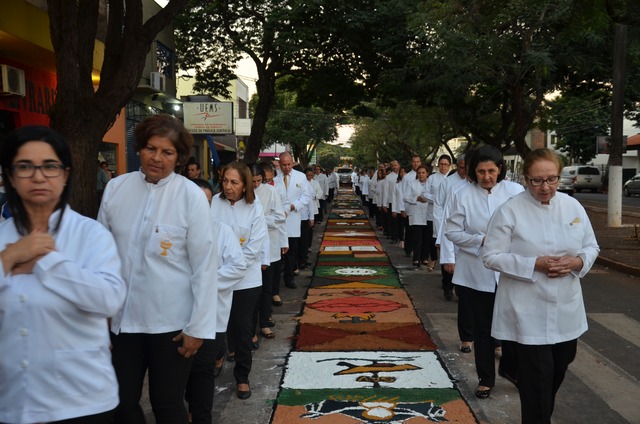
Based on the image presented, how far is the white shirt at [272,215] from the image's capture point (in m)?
7.73

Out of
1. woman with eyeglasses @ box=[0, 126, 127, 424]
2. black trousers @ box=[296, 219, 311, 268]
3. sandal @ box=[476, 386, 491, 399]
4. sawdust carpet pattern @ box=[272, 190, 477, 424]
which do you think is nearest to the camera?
woman with eyeglasses @ box=[0, 126, 127, 424]

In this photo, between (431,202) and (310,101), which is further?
(310,101)

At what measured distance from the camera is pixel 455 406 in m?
4.95

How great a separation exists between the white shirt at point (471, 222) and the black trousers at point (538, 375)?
1.57 m

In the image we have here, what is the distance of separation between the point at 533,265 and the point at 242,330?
89.8 inches

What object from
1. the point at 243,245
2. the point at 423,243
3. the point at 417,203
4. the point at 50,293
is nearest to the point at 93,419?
the point at 50,293

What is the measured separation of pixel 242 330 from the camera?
515cm

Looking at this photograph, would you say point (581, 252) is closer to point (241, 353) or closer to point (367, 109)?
point (241, 353)

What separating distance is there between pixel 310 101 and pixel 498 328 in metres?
19.6

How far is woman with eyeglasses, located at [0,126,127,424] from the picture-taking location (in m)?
2.28

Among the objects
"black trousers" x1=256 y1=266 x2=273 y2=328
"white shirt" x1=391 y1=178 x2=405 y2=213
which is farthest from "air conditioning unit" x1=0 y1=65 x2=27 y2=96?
"white shirt" x1=391 y1=178 x2=405 y2=213

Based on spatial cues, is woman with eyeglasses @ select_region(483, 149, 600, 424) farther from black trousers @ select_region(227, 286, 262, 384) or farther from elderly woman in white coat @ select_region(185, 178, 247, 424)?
black trousers @ select_region(227, 286, 262, 384)

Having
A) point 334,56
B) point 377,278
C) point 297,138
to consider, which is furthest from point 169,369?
point 297,138

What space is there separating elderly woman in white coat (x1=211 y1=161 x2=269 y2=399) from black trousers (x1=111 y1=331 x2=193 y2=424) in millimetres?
1915
